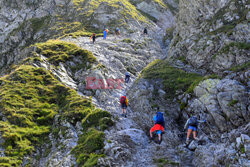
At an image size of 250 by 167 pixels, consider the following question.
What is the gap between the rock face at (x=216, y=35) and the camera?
84.3 feet

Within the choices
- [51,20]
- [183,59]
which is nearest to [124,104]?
[183,59]

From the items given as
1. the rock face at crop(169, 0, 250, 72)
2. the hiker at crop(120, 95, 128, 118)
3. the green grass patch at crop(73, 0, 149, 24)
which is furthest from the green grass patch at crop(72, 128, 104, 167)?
the green grass patch at crop(73, 0, 149, 24)

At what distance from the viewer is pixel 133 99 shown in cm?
2655

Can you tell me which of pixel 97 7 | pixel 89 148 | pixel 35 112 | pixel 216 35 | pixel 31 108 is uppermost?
pixel 97 7

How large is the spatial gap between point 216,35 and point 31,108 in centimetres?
2757

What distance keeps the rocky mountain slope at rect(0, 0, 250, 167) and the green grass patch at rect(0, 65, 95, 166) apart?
95 millimetres

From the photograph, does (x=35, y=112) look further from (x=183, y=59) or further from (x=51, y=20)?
(x=51, y=20)

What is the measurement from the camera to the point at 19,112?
68.6 ft

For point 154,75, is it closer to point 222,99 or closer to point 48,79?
point 222,99

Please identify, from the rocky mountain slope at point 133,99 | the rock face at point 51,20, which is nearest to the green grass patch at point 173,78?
the rocky mountain slope at point 133,99

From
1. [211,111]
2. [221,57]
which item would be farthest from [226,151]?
[221,57]

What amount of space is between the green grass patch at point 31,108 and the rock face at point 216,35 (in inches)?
716

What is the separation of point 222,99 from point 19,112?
795 inches

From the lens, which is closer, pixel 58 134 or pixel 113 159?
pixel 113 159
